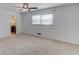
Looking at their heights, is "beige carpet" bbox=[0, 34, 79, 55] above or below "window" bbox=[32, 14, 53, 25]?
below

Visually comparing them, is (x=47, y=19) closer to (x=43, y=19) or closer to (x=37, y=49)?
(x=43, y=19)

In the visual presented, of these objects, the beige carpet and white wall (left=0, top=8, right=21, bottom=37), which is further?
white wall (left=0, top=8, right=21, bottom=37)

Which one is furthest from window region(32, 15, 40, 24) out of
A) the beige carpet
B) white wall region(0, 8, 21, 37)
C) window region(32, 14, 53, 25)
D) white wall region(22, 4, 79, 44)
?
the beige carpet

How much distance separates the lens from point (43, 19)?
231 inches

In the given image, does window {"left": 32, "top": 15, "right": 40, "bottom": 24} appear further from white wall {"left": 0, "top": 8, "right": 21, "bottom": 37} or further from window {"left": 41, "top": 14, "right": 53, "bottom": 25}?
white wall {"left": 0, "top": 8, "right": 21, "bottom": 37}

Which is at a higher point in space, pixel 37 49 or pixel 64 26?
pixel 64 26

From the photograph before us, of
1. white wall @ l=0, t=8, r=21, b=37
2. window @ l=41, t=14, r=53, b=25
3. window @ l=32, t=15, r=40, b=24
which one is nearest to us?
window @ l=41, t=14, r=53, b=25

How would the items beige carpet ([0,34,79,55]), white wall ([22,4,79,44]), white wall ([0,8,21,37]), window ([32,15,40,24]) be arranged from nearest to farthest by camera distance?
beige carpet ([0,34,79,55]) → white wall ([22,4,79,44]) → white wall ([0,8,21,37]) → window ([32,15,40,24])

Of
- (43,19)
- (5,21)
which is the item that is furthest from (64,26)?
(5,21)

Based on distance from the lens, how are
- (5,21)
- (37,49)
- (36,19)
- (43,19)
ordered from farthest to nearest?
(36,19)
(5,21)
(43,19)
(37,49)

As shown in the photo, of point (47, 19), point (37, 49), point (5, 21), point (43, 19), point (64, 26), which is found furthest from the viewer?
point (5, 21)

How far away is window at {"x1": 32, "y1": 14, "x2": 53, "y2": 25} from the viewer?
5.42 metres

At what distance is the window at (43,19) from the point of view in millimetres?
5418

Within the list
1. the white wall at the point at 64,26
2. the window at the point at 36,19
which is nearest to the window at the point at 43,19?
the window at the point at 36,19
